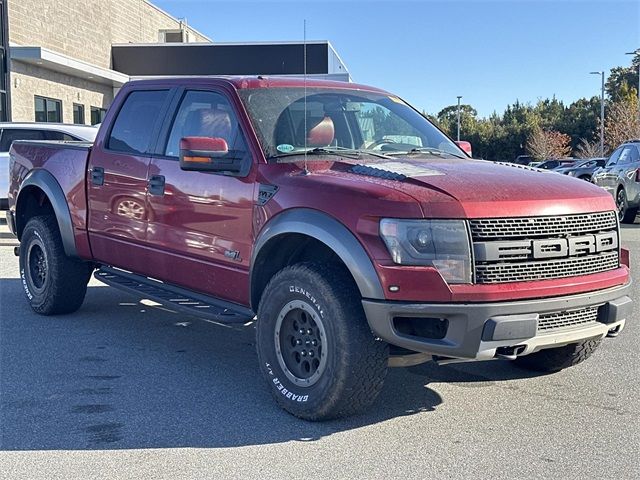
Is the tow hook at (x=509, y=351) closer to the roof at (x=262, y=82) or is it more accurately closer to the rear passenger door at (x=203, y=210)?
the rear passenger door at (x=203, y=210)

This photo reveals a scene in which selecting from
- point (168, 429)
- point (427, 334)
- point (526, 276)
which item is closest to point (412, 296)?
point (427, 334)

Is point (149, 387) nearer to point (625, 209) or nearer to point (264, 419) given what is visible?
point (264, 419)

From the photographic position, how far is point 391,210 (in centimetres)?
388

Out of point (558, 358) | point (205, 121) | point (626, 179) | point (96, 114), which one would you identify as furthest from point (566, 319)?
point (96, 114)

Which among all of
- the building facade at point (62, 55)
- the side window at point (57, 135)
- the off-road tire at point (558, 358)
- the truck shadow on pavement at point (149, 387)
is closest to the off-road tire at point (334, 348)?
the truck shadow on pavement at point (149, 387)

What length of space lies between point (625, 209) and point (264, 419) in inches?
549

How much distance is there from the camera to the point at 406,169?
4438mm

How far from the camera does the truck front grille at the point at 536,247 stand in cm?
388

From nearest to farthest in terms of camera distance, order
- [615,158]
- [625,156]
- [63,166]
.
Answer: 1. [63,166]
2. [625,156]
3. [615,158]

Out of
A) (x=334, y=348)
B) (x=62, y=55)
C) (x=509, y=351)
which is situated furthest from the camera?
(x=62, y=55)

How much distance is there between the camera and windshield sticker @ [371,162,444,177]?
428 centimetres

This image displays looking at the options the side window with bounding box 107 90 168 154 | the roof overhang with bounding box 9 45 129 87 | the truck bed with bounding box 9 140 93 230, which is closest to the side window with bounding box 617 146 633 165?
the roof overhang with bounding box 9 45 129 87

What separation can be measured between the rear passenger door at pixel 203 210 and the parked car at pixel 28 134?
9.17m

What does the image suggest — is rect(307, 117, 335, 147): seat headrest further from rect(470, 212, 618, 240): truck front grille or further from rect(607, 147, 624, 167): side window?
rect(607, 147, 624, 167): side window
